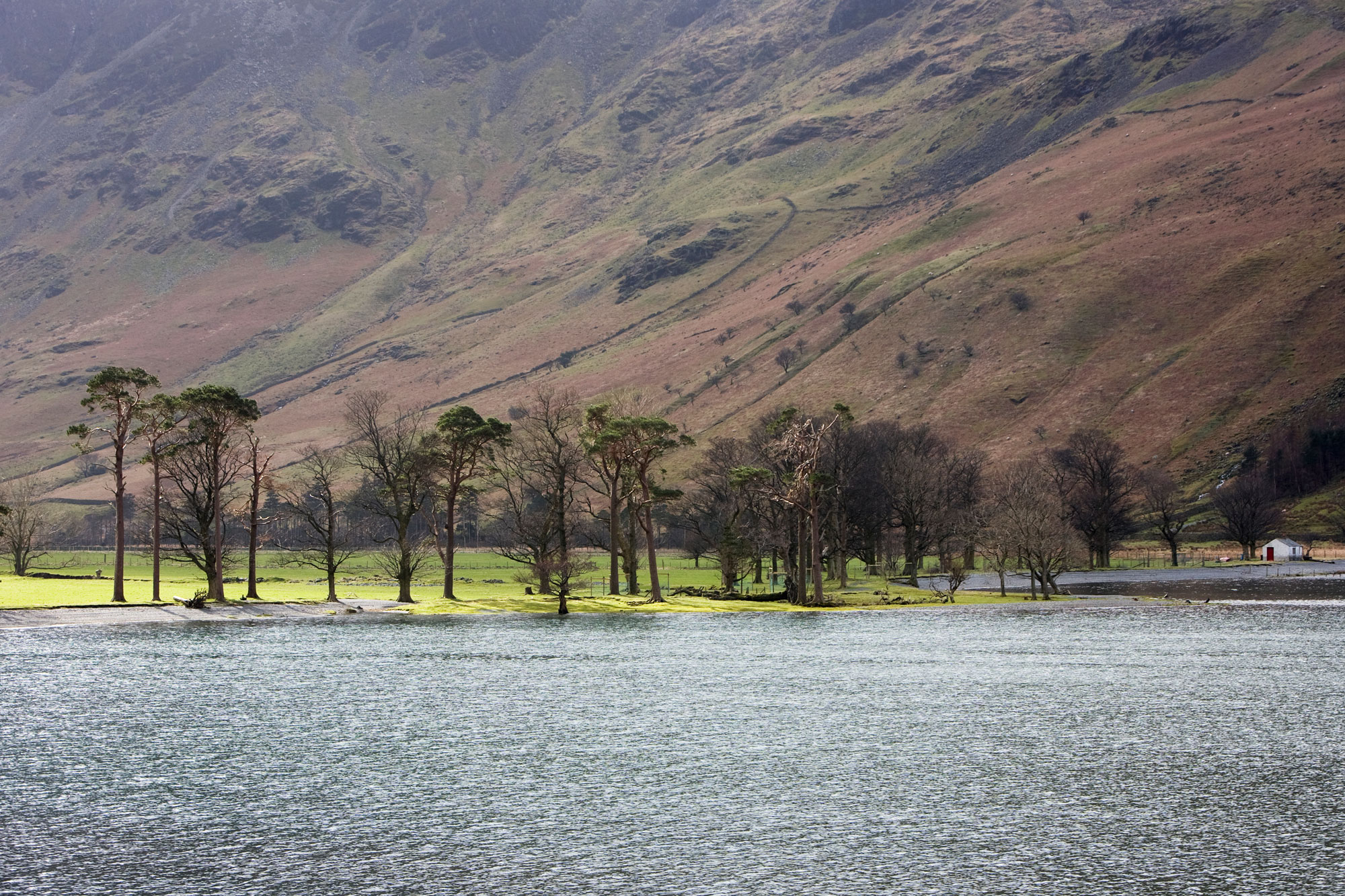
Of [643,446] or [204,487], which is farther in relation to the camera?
[643,446]

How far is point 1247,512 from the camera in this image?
520 ft

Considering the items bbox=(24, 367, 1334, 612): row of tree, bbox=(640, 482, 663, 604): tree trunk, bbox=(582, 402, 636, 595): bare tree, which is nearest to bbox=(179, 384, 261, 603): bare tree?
bbox=(24, 367, 1334, 612): row of tree

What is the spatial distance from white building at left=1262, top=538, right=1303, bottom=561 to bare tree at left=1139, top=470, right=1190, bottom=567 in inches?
452

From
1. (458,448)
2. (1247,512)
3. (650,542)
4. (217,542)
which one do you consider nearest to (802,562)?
(650,542)

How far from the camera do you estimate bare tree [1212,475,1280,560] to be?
155 meters

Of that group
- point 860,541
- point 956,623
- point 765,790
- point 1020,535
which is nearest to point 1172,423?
point 860,541

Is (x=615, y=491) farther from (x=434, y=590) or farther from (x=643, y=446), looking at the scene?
(x=434, y=590)

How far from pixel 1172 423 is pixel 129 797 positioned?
198 m

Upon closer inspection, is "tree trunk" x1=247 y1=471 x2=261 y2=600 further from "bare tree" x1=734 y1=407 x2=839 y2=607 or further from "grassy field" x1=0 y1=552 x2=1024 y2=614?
"bare tree" x1=734 y1=407 x2=839 y2=607

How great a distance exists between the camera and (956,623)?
79875 millimetres

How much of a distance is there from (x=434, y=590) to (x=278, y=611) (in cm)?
2609

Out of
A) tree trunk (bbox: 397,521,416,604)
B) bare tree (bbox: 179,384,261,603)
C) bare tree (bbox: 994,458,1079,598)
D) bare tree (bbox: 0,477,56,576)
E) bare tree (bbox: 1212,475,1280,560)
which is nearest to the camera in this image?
bare tree (bbox: 179,384,261,603)

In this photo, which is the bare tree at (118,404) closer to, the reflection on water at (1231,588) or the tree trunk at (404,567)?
the tree trunk at (404,567)

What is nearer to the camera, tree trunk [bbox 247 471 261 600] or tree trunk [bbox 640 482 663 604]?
tree trunk [bbox 247 471 261 600]
